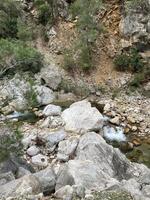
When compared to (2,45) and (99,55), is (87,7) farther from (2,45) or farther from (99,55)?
(2,45)

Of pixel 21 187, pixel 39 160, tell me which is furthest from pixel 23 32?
pixel 21 187

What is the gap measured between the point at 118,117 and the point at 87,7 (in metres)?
8.44

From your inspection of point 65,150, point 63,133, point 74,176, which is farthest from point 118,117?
point 74,176

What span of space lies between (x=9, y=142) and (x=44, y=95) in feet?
36.8

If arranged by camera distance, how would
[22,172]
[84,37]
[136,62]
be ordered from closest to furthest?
[22,172] < [136,62] < [84,37]

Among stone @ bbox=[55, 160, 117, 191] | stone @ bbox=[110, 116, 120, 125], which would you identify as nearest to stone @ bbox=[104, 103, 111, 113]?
stone @ bbox=[110, 116, 120, 125]

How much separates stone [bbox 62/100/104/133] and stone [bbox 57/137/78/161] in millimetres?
2147

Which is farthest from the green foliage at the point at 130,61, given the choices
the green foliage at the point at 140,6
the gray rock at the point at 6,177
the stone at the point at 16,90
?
the gray rock at the point at 6,177

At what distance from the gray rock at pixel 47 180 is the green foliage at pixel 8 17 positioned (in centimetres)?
1781

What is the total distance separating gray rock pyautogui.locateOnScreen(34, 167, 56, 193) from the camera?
13.4 meters

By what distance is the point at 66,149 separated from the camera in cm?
1922

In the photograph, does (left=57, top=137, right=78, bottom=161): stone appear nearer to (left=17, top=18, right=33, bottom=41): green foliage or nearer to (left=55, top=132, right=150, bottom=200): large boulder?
(left=55, top=132, right=150, bottom=200): large boulder

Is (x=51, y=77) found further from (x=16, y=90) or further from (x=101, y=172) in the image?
(x=101, y=172)

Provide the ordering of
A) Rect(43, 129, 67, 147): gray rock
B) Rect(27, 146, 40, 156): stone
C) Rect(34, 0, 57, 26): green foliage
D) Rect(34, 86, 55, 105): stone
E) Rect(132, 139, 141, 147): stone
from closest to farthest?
Rect(27, 146, 40, 156): stone < Rect(43, 129, 67, 147): gray rock < Rect(132, 139, 141, 147): stone < Rect(34, 86, 55, 105): stone < Rect(34, 0, 57, 26): green foliage
